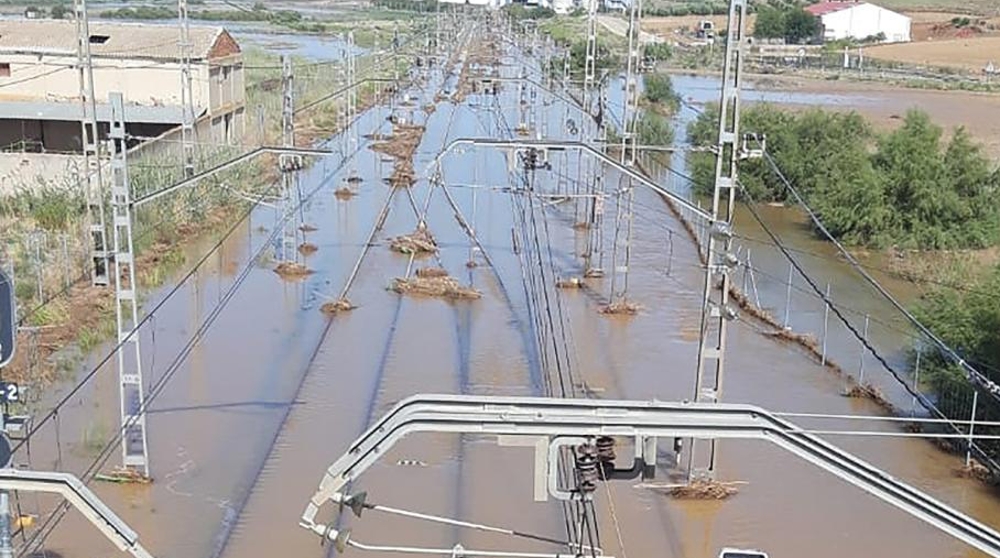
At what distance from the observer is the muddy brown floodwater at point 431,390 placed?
1118 cm

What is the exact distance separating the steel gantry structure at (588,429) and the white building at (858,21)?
77063 millimetres

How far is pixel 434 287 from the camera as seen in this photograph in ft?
63.7

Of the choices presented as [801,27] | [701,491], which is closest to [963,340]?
[701,491]

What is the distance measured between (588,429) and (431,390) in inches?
385

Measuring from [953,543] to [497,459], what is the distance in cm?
449

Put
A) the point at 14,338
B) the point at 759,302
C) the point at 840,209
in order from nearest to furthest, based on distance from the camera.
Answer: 1. the point at 14,338
2. the point at 759,302
3. the point at 840,209

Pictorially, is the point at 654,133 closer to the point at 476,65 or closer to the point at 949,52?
the point at 476,65

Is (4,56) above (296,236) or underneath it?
above

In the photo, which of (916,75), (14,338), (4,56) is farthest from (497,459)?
(916,75)

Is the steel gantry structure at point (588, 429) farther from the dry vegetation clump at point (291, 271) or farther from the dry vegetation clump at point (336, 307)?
the dry vegetation clump at point (291, 271)

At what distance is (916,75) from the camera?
195ft

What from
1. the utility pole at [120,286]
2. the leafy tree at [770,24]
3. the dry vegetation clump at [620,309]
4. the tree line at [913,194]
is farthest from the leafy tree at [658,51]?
the utility pole at [120,286]

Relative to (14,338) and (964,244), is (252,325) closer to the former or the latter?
(14,338)

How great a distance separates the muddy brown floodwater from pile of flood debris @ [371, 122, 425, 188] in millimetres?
5267
